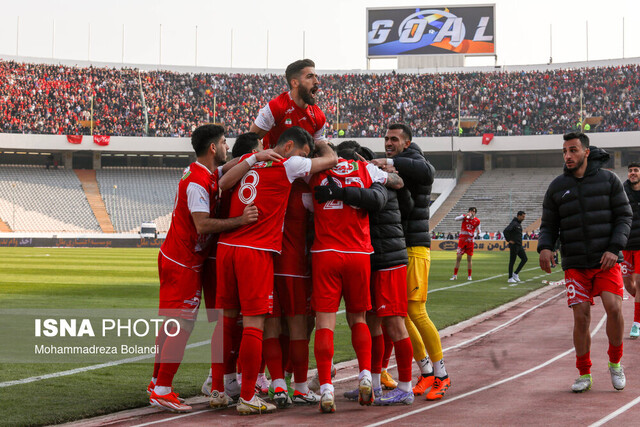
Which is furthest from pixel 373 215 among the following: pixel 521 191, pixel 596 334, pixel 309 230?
pixel 521 191

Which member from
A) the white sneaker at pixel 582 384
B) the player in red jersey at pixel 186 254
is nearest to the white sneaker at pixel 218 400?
the player in red jersey at pixel 186 254

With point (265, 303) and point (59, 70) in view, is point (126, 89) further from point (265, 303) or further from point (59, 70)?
point (265, 303)

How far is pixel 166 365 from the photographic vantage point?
20.8ft

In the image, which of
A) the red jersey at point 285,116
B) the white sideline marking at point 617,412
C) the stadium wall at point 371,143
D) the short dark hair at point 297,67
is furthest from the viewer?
the stadium wall at point 371,143

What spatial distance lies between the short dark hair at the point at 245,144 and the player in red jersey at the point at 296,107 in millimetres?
371

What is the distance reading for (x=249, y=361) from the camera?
20.0 ft

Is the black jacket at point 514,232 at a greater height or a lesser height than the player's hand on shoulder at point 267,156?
lesser

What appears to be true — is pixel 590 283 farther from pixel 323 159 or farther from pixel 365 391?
pixel 323 159

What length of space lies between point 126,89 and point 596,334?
56.4 meters

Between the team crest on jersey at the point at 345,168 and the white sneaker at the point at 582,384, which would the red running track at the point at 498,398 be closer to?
the white sneaker at the point at 582,384

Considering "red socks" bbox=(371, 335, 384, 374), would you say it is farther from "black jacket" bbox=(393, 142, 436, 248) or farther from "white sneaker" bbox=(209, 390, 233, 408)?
"white sneaker" bbox=(209, 390, 233, 408)

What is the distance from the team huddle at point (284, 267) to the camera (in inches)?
246

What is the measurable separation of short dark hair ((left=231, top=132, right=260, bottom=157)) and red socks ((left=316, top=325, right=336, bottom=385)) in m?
1.79

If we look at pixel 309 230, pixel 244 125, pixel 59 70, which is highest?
pixel 59 70
